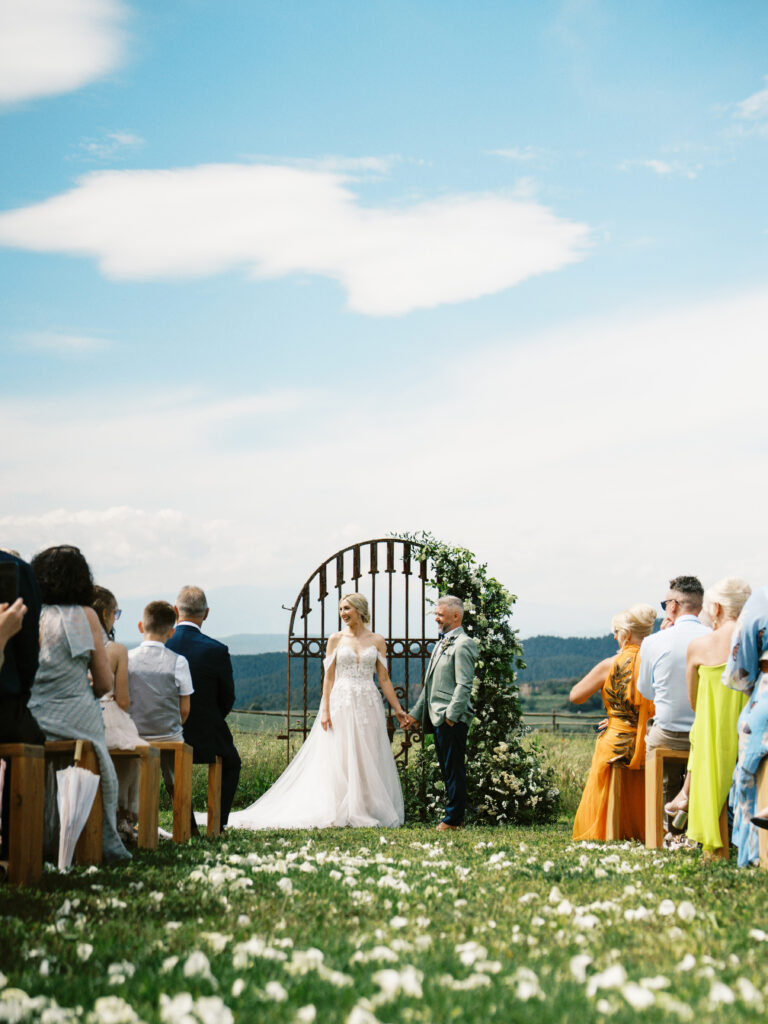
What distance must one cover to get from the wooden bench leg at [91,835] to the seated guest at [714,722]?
4.45 metres

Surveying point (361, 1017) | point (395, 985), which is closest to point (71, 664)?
point (395, 985)

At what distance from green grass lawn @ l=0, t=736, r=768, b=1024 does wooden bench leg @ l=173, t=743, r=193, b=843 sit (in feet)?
6.13

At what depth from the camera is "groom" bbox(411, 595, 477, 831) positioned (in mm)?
12219

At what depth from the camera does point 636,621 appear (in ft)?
33.7

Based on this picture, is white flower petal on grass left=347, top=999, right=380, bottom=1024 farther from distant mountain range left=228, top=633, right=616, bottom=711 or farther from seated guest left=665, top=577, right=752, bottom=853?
distant mountain range left=228, top=633, right=616, bottom=711

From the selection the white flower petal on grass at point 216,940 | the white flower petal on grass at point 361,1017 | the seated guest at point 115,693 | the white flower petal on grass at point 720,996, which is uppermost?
the seated guest at point 115,693

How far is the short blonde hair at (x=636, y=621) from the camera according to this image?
404 inches

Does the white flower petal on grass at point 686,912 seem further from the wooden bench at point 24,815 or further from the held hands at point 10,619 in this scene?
the held hands at point 10,619

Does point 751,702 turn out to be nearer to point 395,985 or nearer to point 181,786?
point 395,985

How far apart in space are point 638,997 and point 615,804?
7355 mm

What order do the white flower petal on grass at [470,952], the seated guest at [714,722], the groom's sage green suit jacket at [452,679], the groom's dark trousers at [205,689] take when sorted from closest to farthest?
the white flower petal on grass at [470,952] → the seated guest at [714,722] → the groom's dark trousers at [205,689] → the groom's sage green suit jacket at [452,679]

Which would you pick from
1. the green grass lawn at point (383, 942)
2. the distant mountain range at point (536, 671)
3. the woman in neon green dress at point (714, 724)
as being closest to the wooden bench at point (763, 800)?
the green grass lawn at point (383, 942)

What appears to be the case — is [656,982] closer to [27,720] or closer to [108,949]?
[108,949]

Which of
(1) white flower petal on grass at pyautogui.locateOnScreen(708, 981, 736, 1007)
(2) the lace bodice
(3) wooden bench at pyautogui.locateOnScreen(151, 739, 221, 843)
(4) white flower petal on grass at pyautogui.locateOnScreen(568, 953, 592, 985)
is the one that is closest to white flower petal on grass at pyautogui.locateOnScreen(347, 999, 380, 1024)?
(4) white flower petal on grass at pyautogui.locateOnScreen(568, 953, 592, 985)
